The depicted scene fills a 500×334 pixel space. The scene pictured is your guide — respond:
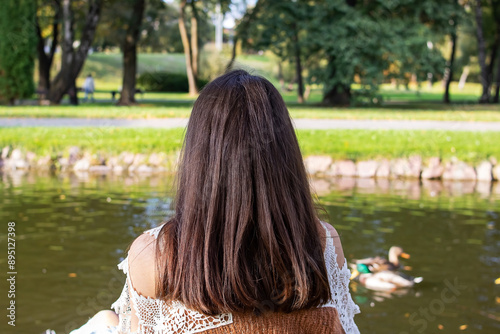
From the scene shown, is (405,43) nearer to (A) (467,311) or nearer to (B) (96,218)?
(B) (96,218)

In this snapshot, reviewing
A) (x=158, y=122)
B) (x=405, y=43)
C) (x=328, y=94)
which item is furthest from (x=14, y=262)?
(x=328, y=94)

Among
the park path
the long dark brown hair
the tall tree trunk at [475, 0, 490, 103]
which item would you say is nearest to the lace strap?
the long dark brown hair

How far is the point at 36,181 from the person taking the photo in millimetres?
9891

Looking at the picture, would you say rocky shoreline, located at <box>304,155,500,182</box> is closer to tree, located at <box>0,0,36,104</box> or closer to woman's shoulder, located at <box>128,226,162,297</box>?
woman's shoulder, located at <box>128,226,162,297</box>

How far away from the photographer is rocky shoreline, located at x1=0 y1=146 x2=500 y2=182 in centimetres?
1076

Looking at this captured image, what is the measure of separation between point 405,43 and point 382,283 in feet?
57.7

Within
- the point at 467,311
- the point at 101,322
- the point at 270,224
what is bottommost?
the point at 467,311

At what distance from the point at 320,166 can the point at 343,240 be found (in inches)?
159

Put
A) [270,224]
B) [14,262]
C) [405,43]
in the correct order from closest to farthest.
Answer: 1. [270,224]
2. [14,262]
3. [405,43]

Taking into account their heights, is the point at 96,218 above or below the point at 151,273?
below

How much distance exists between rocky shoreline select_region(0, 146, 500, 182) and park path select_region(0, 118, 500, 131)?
284 centimetres

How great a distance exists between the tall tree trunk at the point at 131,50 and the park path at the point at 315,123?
7620mm

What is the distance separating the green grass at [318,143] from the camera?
11.0 m

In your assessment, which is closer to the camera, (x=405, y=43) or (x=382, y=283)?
(x=382, y=283)
